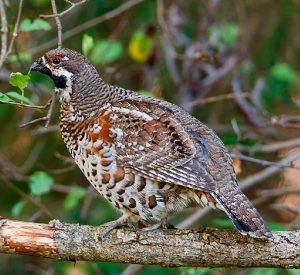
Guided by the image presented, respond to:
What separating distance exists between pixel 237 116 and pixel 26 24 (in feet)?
10.3

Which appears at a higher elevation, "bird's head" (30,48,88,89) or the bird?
"bird's head" (30,48,88,89)

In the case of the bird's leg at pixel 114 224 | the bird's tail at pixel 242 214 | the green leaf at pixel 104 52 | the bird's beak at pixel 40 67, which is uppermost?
the green leaf at pixel 104 52

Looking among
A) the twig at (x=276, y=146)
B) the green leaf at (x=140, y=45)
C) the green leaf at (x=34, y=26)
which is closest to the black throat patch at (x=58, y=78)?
the green leaf at (x=34, y=26)

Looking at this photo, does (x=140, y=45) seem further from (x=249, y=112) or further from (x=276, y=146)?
(x=276, y=146)

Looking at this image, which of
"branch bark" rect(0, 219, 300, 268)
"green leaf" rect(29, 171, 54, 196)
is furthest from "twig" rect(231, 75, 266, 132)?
"branch bark" rect(0, 219, 300, 268)

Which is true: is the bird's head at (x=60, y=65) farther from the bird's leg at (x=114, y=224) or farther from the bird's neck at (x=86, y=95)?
the bird's leg at (x=114, y=224)

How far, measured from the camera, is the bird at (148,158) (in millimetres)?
5039

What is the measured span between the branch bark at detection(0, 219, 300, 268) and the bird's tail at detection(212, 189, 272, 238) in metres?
0.10

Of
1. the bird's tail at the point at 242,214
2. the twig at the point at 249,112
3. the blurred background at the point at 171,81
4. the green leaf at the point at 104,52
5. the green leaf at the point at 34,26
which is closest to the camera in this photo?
the bird's tail at the point at 242,214

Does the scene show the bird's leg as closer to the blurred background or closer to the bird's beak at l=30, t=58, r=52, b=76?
the bird's beak at l=30, t=58, r=52, b=76

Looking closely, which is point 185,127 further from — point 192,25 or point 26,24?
point 192,25

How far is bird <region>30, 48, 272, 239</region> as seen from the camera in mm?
5039

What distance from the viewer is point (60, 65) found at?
560 centimetres

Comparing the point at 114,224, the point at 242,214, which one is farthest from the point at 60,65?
the point at 242,214
